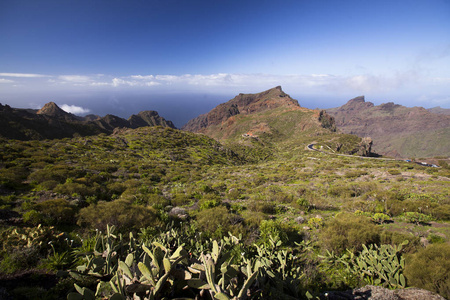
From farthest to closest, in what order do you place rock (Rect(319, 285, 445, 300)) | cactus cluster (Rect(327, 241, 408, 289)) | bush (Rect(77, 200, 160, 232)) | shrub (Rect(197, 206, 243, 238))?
1. shrub (Rect(197, 206, 243, 238))
2. bush (Rect(77, 200, 160, 232))
3. cactus cluster (Rect(327, 241, 408, 289))
4. rock (Rect(319, 285, 445, 300))

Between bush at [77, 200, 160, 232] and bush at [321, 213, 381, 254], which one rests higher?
bush at [77, 200, 160, 232]

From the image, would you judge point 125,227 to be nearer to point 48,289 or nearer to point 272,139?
point 48,289

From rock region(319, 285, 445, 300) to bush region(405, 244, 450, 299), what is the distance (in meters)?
0.38

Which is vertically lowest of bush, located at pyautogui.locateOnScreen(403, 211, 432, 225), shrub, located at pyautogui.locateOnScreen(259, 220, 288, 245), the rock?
bush, located at pyautogui.locateOnScreen(403, 211, 432, 225)

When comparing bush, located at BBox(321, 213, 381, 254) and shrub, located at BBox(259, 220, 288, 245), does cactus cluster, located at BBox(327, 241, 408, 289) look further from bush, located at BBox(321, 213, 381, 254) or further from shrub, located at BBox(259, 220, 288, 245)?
shrub, located at BBox(259, 220, 288, 245)

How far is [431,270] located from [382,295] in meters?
1.53

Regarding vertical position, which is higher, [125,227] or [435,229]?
[125,227]

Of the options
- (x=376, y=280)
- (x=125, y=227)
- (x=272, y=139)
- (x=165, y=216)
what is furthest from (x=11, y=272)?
(x=272, y=139)

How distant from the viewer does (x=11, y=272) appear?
371cm

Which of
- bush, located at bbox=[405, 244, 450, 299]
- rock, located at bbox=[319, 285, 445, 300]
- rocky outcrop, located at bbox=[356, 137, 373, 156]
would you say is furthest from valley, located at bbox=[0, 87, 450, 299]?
rocky outcrop, located at bbox=[356, 137, 373, 156]

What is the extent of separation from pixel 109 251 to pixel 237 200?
873 centimetres

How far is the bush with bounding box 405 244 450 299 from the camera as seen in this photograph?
3625 millimetres

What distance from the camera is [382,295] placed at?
11.0 ft

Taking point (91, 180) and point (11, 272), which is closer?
point (11, 272)
